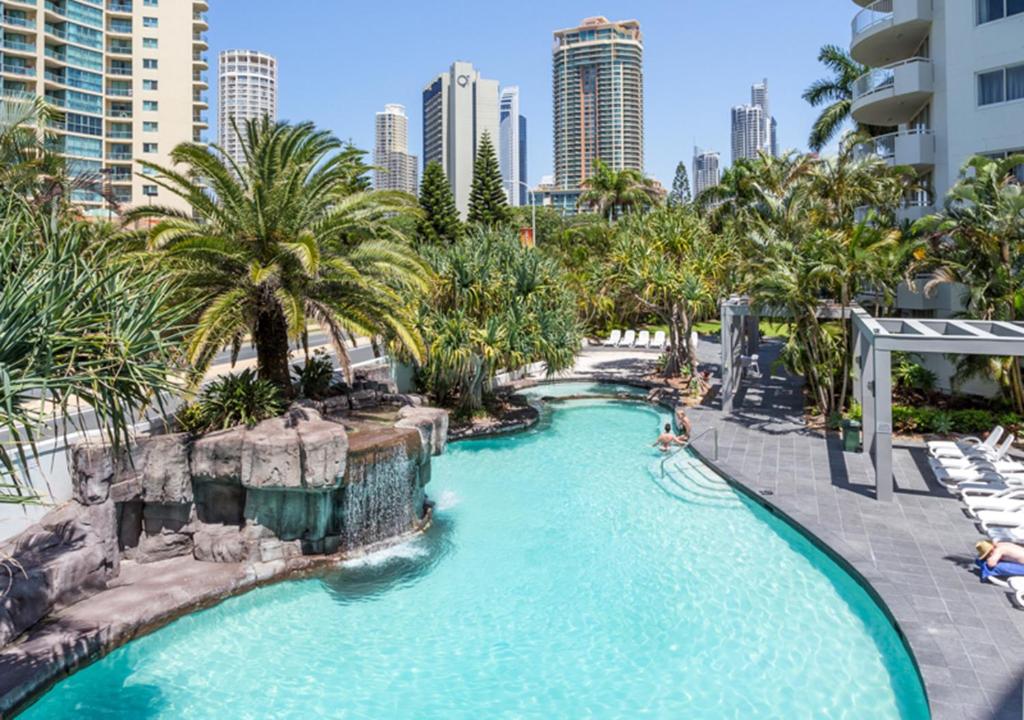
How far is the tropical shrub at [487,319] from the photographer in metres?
19.5

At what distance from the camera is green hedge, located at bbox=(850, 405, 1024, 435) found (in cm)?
1777

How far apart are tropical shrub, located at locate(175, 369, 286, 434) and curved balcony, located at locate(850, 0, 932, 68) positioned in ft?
83.4

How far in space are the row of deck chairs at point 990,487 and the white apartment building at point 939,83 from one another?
11413 millimetres

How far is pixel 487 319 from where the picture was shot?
20609 millimetres

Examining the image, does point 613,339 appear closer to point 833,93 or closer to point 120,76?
point 833,93

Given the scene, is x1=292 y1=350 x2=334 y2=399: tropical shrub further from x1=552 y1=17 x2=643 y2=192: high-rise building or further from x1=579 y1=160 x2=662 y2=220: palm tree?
x1=552 y1=17 x2=643 y2=192: high-rise building

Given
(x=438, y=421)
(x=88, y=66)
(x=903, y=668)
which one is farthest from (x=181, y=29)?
(x=903, y=668)

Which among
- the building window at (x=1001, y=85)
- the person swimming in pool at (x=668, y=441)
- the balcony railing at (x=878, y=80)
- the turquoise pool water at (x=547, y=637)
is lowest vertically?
the turquoise pool water at (x=547, y=637)

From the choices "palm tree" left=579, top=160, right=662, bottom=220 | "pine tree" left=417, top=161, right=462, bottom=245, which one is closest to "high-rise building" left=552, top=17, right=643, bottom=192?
"palm tree" left=579, top=160, right=662, bottom=220

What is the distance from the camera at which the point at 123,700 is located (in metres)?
8.71

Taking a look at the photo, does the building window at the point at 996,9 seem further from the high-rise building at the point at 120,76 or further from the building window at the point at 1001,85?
the high-rise building at the point at 120,76

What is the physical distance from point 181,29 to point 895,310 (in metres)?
63.4

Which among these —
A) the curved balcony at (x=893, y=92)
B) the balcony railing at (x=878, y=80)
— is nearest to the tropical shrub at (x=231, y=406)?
the curved balcony at (x=893, y=92)

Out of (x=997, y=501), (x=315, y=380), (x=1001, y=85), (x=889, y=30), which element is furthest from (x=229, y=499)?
(x=889, y=30)
